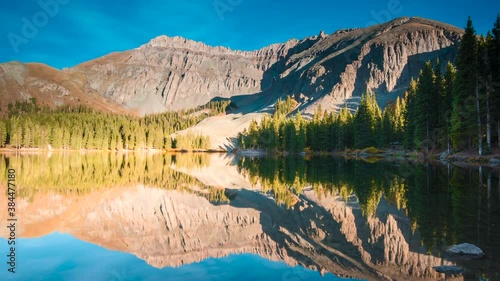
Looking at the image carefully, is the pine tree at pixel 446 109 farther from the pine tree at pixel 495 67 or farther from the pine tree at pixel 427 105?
the pine tree at pixel 495 67

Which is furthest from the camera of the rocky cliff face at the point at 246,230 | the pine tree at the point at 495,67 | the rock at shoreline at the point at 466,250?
the pine tree at the point at 495,67

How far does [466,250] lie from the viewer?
32.0 feet

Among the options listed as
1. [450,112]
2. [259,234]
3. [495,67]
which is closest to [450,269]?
[259,234]

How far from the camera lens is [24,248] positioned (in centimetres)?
1273

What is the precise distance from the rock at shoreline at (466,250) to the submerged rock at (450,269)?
45.0 inches

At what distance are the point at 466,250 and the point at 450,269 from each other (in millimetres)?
1435

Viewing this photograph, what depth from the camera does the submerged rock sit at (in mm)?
8625

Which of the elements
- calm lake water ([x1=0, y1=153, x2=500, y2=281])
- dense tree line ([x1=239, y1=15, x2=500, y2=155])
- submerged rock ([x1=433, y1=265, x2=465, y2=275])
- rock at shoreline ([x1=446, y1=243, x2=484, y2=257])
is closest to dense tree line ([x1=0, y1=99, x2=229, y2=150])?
dense tree line ([x1=239, y1=15, x2=500, y2=155])

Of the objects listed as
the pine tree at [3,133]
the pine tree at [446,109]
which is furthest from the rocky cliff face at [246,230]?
the pine tree at [3,133]

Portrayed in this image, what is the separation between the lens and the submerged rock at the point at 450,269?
8625 millimetres

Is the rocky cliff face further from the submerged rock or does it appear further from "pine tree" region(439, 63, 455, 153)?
"pine tree" region(439, 63, 455, 153)

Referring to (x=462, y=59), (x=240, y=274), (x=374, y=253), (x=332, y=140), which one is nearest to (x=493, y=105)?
(x=462, y=59)

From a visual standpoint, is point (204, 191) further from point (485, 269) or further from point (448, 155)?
point (448, 155)

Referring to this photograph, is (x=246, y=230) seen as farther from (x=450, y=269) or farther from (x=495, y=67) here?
(x=495, y=67)
